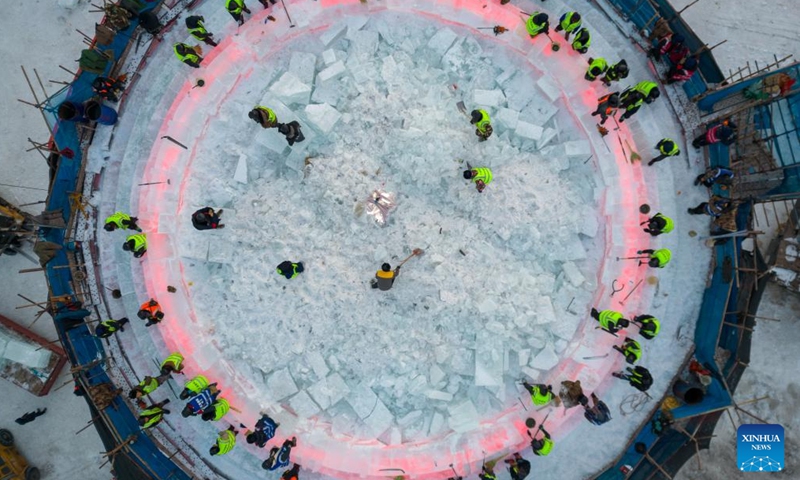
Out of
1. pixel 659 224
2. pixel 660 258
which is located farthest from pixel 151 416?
pixel 659 224

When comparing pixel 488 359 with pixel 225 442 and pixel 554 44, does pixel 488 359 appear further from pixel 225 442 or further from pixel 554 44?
pixel 554 44

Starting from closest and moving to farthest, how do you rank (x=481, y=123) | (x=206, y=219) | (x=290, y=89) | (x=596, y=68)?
(x=206, y=219), (x=481, y=123), (x=596, y=68), (x=290, y=89)

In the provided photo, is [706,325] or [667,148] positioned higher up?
[667,148]

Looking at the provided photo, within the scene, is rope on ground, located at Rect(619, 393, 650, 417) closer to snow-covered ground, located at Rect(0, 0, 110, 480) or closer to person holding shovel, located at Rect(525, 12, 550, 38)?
person holding shovel, located at Rect(525, 12, 550, 38)

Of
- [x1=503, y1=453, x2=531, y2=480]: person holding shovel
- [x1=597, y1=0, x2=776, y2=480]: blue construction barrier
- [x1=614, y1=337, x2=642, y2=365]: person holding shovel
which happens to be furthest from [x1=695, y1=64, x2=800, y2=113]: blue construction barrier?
[x1=503, y1=453, x2=531, y2=480]: person holding shovel

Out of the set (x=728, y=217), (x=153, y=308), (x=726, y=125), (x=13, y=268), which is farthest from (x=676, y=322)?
(x=13, y=268)

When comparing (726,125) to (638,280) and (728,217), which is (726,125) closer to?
(728,217)

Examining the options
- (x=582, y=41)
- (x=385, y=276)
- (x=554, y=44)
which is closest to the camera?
(x=385, y=276)
